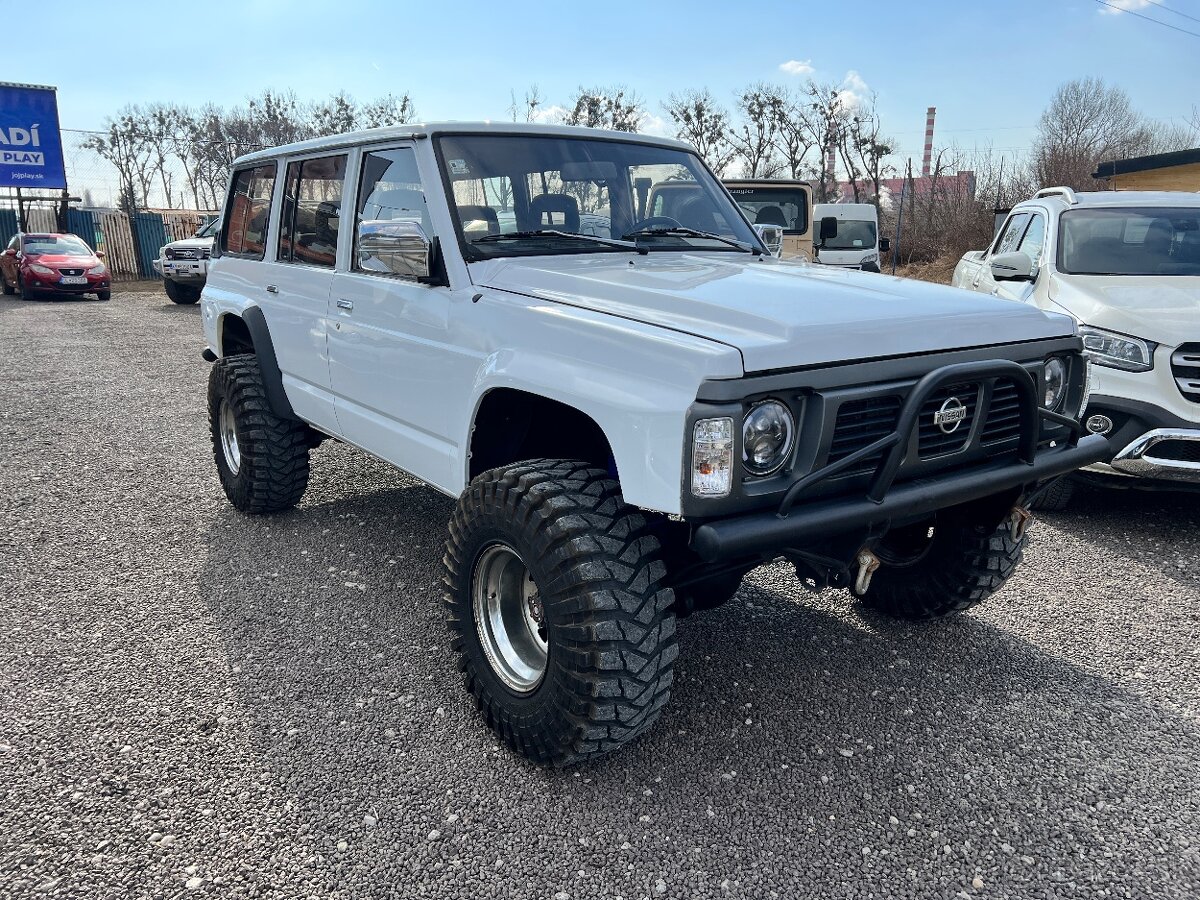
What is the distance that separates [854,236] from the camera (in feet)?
51.5

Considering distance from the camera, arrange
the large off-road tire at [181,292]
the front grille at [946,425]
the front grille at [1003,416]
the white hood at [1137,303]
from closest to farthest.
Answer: the front grille at [946,425]
the front grille at [1003,416]
the white hood at [1137,303]
the large off-road tire at [181,292]

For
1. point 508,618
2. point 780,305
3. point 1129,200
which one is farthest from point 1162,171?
point 508,618

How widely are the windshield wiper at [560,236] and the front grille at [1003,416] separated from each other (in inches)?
56.8

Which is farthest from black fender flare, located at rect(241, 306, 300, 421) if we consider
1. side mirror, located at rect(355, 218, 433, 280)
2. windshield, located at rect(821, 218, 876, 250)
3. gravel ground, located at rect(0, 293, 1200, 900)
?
windshield, located at rect(821, 218, 876, 250)

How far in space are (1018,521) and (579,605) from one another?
1.77 m

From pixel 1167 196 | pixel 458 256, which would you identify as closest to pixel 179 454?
pixel 458 256

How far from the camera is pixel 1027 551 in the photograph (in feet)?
15.9

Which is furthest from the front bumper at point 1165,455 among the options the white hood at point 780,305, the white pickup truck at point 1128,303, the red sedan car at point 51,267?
the red sedan car at point 51,267

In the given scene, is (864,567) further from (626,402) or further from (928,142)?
(928,142)

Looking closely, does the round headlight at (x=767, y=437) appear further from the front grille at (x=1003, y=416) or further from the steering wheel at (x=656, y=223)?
the steering wheel at (x=656, y=223)

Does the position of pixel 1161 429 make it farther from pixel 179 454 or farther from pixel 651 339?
pixel 179 454

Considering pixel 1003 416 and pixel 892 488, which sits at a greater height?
pixel 1003 416

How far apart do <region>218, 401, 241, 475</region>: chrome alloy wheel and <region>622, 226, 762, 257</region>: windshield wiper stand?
2.75m

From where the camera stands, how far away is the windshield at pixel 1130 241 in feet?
19.1
